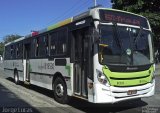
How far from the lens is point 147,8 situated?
69.4 feet

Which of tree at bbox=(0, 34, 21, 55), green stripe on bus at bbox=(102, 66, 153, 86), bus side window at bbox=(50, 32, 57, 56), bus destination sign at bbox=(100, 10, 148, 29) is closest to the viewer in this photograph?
green stripe on bus at bbox=(102, 66, 153, 86)

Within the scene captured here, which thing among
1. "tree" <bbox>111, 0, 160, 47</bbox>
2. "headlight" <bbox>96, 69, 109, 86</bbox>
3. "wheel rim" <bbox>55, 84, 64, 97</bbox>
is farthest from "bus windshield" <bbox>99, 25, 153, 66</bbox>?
"tree" <bbox>111, 0, 160, 47</bbox>

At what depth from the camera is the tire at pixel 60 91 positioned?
12.0 m

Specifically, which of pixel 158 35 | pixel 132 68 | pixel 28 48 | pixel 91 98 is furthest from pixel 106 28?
pixel 158 35

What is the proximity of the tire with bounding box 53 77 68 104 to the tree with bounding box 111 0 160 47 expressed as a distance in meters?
9.43

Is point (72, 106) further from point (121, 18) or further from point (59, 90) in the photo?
point (121, 18)

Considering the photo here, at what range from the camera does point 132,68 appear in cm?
1017

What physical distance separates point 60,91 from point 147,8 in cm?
1088

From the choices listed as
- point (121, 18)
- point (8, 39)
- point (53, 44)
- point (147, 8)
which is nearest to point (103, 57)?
point (121, 18)

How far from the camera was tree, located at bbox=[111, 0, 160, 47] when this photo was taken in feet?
66.4

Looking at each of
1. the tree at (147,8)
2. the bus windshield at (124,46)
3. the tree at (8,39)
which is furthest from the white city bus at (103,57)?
the tree at (8,39)

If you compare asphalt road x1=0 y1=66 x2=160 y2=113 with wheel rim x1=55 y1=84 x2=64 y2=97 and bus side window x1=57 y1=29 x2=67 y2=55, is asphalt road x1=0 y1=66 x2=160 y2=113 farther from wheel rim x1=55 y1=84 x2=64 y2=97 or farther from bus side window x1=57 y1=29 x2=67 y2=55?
bus side window x1=57 y1=29 x2=67 y2=55

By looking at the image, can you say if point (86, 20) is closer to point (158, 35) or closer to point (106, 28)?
point (106, 28)

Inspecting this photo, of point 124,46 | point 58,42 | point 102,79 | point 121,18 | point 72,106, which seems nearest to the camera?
point 102,79
